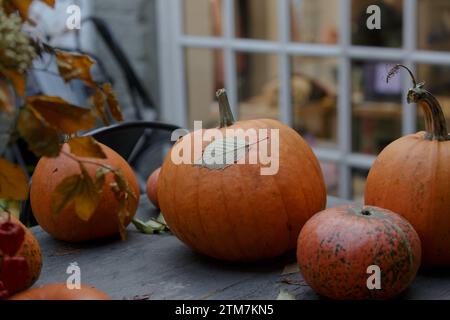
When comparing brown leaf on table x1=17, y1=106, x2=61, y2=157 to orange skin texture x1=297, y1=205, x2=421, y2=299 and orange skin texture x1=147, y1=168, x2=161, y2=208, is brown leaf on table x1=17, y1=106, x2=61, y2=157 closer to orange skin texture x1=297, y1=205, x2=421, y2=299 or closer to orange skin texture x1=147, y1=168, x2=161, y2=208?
orange skin texture x1=297, y1=205, x2=421, y2=299

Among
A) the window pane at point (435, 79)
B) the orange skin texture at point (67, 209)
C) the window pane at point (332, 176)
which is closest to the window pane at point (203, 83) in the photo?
the window pane at point (332, 176)

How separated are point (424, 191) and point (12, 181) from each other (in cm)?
60

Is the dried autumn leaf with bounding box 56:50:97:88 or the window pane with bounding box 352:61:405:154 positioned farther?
the window pane with bounding box 352:61:405:154

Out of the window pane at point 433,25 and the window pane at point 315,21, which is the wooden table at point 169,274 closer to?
the window pane at point 433,25

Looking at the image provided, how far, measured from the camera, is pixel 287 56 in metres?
Answer: 2.84

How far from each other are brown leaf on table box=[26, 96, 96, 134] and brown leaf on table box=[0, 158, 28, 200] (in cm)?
8

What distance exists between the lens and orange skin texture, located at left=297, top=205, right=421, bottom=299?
1.00 metres

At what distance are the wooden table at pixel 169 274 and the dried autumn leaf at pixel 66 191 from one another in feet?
0.74

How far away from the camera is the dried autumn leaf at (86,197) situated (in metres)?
0.92

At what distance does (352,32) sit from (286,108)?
0.42 metres

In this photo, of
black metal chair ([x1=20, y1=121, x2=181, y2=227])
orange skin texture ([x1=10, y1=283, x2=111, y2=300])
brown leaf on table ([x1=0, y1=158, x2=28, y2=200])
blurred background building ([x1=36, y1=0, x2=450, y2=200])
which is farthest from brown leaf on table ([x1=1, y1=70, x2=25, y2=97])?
blurred background building ([x1=36, y1=0, x2=450, y2=200])

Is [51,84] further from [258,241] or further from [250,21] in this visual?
[258,241]

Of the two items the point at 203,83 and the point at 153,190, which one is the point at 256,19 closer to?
the point at 203,83
